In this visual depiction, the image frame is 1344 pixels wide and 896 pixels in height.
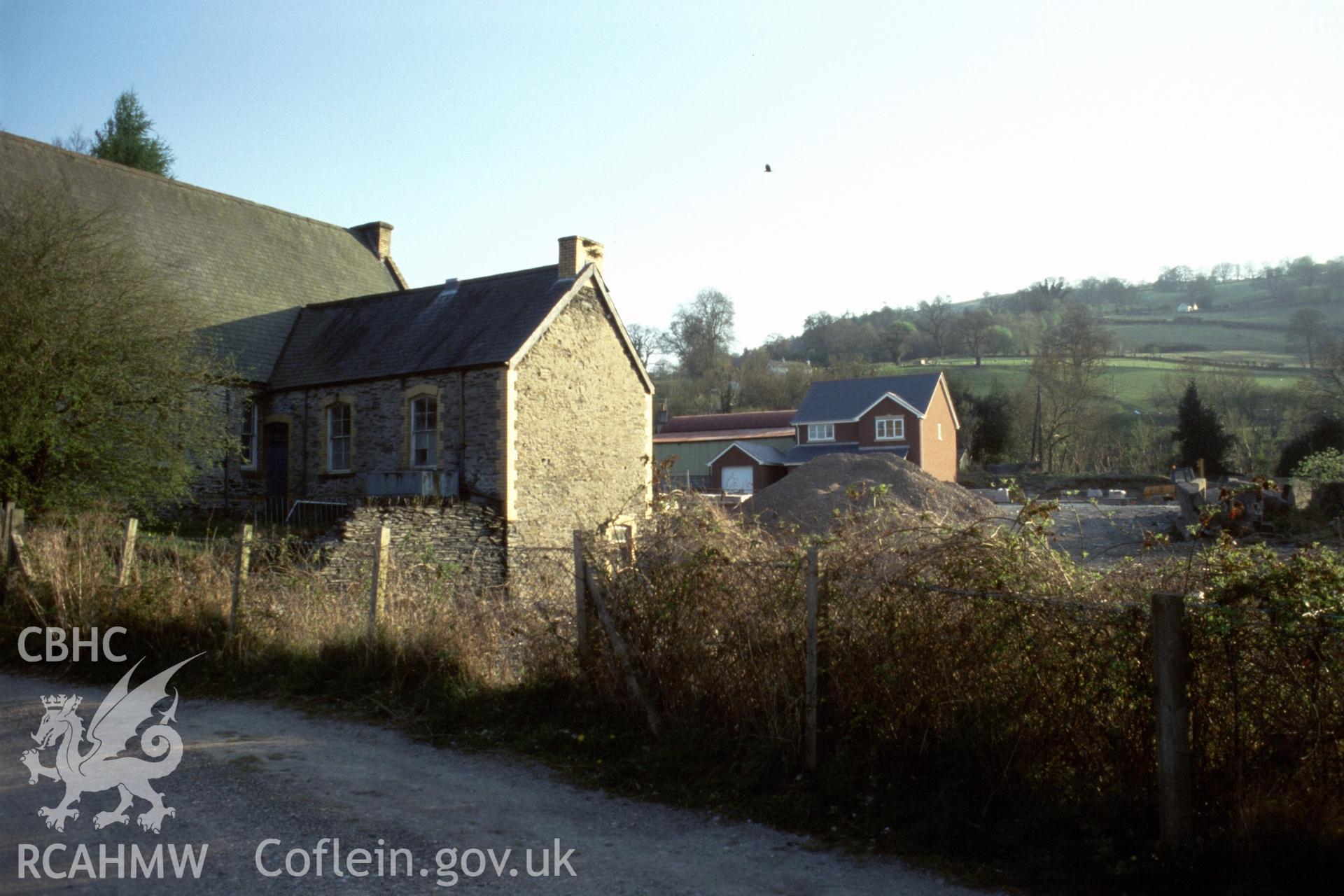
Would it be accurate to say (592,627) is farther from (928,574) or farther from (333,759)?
(928,574)

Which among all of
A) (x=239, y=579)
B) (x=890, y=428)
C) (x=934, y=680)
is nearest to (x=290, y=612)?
(x=239, y=579)

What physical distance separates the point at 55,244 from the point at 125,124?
106ft

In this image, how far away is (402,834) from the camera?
18.9 feet

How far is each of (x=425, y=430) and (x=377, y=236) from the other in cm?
1457

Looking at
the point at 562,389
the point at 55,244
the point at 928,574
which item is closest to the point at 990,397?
the point at 562,389

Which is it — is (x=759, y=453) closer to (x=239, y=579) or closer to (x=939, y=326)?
(x=239, y=579)

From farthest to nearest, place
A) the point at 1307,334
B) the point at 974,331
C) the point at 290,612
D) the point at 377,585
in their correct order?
the point at 974,331 < the point at 1307,334 < the point at 290,612 < the point at 377,585

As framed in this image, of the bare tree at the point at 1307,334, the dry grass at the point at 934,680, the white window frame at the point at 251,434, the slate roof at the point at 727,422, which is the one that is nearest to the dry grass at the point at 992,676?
the dry grass at the point at 934,680

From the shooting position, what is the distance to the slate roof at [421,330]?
2333 centimetres

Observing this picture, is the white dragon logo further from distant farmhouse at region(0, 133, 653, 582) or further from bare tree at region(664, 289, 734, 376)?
bare tree at region(664, 289, 734, 376)

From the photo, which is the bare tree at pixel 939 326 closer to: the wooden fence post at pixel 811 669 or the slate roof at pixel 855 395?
the slate roof at pixel 855 395

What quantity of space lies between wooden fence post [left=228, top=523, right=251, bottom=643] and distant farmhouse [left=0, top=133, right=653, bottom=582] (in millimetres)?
11196

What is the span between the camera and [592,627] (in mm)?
7945

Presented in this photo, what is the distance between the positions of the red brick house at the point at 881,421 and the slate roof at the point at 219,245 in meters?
27.6
